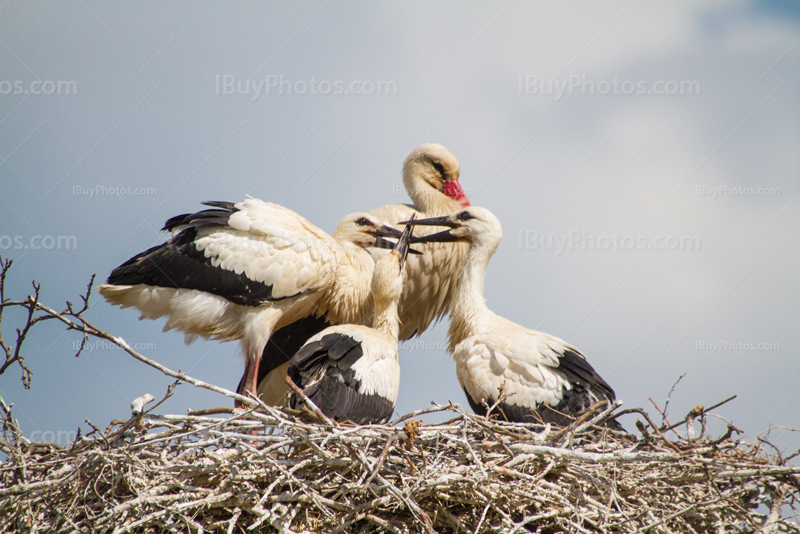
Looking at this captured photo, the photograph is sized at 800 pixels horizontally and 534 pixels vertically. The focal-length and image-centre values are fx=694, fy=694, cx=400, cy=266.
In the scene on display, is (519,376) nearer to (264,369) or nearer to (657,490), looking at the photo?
(657,490)

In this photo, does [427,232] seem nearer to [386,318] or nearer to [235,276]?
[386,318]

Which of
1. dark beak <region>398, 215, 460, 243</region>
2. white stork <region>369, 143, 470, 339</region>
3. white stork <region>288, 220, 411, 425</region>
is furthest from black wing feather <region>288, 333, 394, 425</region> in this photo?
white stork <region>369, 143, 470, 339</region>

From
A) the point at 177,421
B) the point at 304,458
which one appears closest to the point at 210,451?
the point at 177,421

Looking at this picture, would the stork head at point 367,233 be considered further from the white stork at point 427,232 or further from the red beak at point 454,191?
the red beak at point 454,191

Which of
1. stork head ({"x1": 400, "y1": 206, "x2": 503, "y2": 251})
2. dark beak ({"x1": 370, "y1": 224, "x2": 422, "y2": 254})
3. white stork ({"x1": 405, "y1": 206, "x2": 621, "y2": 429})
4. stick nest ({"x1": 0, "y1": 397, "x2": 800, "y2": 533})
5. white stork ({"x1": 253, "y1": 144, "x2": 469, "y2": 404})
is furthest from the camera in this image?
white stork ({"x1": 253, "y1": 144, "x2": 469, "y2": 404})

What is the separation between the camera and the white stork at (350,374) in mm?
3162

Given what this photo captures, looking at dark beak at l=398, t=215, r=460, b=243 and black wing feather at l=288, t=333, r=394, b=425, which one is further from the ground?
dark beak at l=398, t=215, r=460, b=243

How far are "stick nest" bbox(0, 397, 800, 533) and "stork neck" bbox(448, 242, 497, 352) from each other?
4.39 feet

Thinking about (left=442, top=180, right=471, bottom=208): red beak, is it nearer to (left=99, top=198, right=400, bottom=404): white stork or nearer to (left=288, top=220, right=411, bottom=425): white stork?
(left=99, top=198, right=400, bottom=404): white stork

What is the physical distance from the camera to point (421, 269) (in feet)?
16.0

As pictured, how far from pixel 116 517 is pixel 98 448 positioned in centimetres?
26

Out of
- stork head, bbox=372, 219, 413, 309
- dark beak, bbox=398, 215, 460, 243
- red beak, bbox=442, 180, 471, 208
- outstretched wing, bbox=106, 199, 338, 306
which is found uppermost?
red beak, bbox=442, 180, 471, 208

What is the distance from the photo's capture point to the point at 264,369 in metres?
4.96

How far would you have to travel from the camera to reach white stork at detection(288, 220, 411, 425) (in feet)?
10.4
